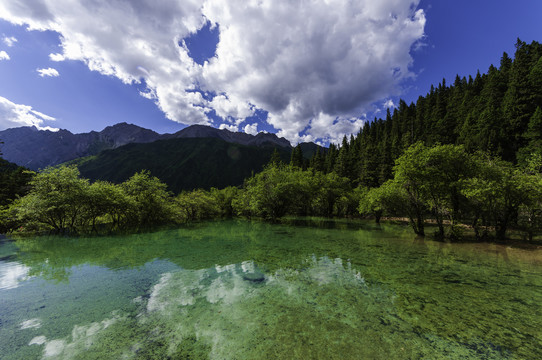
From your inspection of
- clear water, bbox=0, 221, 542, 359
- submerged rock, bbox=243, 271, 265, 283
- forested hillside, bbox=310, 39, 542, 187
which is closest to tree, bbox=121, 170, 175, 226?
clear water, bbox=0, 221, 542, 359

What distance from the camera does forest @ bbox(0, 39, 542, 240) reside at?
18.5m

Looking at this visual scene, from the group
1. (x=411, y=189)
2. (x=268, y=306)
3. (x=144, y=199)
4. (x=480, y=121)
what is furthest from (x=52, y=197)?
(x=480, y=121)

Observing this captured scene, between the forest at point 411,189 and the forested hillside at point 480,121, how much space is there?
Answer: 0.27 m

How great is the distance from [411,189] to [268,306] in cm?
1953

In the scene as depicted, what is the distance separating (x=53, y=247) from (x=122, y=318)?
15231 millimetres

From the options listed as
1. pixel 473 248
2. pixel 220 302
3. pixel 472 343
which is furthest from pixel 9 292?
pixel 473 248

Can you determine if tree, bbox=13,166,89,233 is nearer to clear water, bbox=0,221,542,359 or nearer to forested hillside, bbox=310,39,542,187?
clear water, bbox=0,221,542,359

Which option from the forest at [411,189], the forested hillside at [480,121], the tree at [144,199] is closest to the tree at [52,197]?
the forest at [411,189]

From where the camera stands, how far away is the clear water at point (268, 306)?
498cm

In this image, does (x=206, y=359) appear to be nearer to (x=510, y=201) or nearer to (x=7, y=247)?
(x=7, y=247)

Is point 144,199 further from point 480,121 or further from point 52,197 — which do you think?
point 480,121

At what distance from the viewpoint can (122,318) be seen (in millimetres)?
6273

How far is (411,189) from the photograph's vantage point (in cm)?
1995

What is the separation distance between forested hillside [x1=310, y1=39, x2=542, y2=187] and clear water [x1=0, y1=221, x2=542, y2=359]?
32.8m
